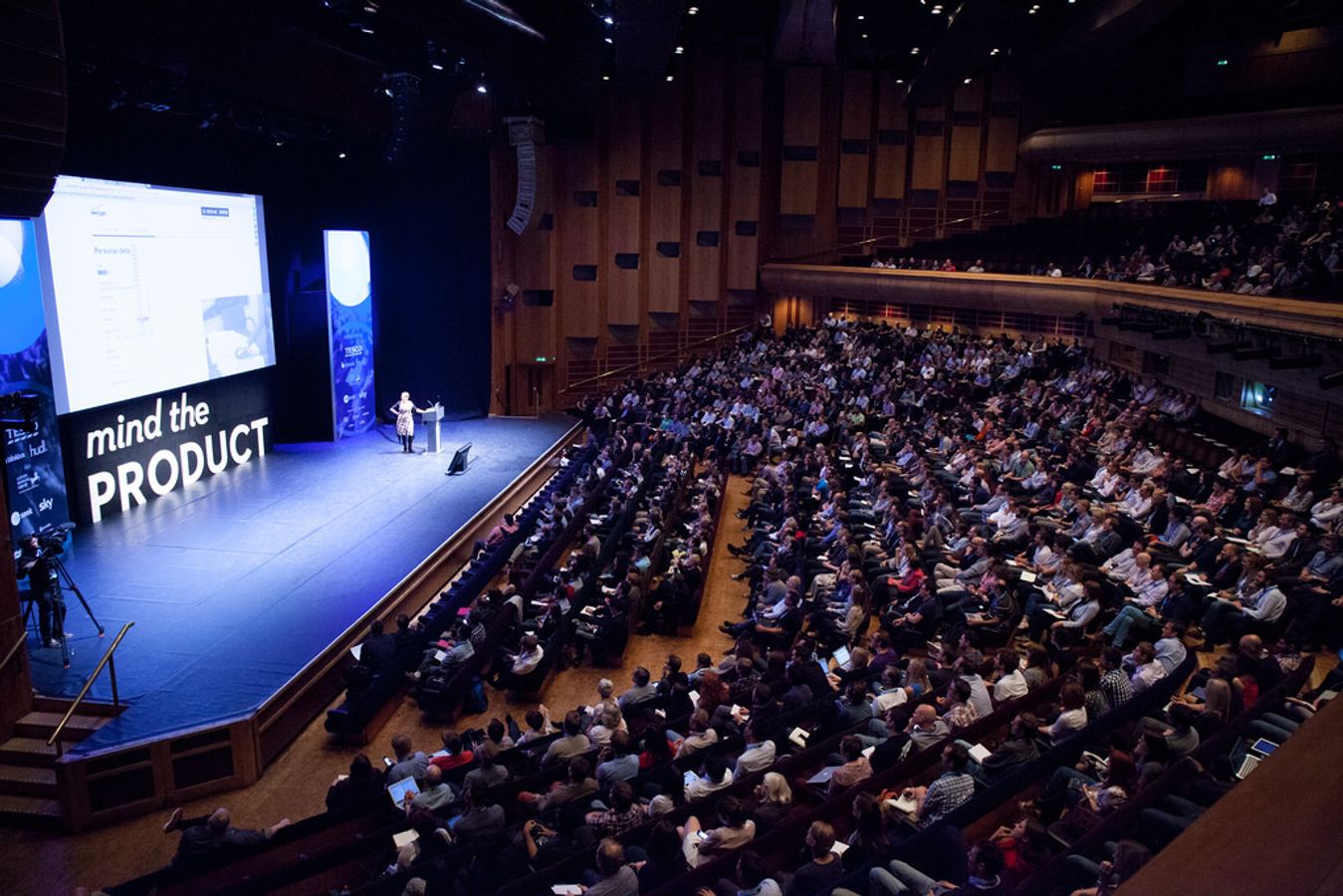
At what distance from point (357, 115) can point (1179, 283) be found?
12.2 m

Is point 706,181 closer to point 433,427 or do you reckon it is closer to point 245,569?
point 433,427

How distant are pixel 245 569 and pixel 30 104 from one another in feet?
17.3

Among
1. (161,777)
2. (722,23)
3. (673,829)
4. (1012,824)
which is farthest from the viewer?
(722,23)

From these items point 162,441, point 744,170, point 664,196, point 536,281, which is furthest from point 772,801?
point 744,170

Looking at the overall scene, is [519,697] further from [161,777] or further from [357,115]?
[357,115]

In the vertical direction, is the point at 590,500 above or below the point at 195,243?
below

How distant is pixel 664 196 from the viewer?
22.8m

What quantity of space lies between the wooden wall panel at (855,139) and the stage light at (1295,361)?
48.8 ft

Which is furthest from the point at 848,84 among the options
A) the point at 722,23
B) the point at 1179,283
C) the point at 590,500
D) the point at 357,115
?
the point at 590,500

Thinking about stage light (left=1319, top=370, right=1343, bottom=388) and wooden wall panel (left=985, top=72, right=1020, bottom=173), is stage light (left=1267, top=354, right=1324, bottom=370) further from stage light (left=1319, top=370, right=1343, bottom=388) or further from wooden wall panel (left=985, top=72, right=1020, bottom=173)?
wooden wall panel (left=985, top=72, right=1020, bottom=173)

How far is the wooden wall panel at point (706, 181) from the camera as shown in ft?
73.7

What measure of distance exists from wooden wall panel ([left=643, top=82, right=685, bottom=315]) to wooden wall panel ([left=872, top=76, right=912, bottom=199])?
5.14 metres

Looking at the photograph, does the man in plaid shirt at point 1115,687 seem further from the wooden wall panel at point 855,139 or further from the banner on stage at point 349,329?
the wooden wall panel at point 855,139

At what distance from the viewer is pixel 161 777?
688 centimetres
